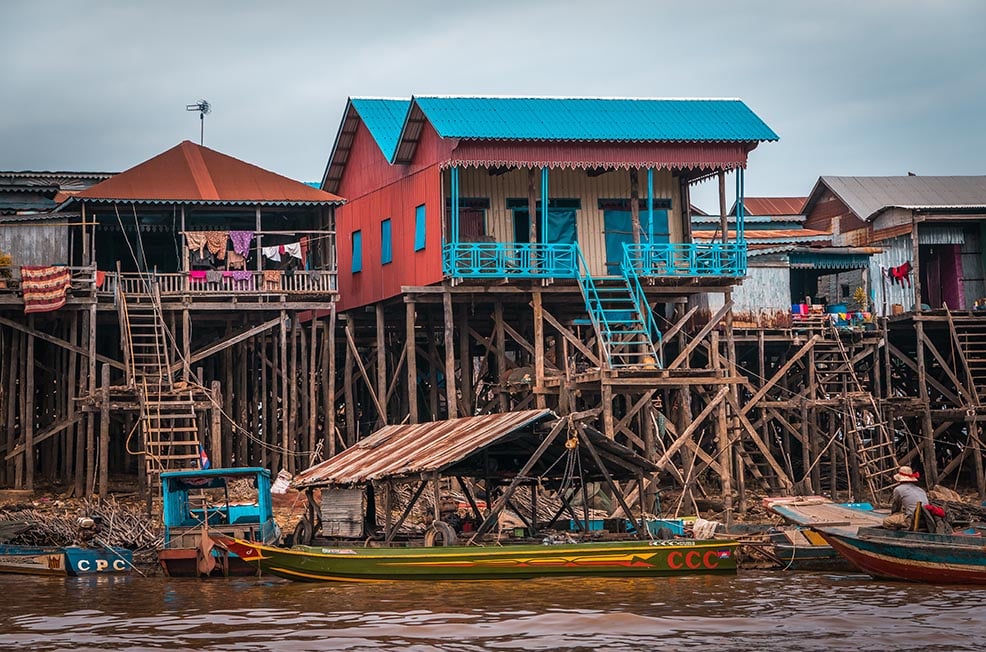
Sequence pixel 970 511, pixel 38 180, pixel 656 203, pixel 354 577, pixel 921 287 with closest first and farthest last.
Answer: pixel 354 577 < pixel 970 511 < pixel 656 203 < pixel 38 180 < pixel 921 287

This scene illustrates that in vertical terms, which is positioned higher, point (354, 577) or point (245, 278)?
point (245, 278)

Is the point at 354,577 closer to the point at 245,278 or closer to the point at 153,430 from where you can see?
the point at 153,430

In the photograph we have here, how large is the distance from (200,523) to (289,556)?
3.69 m

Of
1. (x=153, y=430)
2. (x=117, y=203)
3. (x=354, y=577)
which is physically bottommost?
(x=354, y=577)

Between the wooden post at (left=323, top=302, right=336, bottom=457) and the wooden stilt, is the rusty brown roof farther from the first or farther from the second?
the wooden stilt

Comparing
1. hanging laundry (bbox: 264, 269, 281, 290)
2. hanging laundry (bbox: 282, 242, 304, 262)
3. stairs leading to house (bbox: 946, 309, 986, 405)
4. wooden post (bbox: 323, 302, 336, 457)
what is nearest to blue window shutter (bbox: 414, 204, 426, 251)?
wooden post (bbox: 323, 302, 336, 457)

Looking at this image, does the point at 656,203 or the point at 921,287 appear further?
the point at 921,287

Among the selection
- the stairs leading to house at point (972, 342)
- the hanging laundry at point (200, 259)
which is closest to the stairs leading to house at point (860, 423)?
the stairs leading to house at point (972, 342)

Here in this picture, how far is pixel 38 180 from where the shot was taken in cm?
4116

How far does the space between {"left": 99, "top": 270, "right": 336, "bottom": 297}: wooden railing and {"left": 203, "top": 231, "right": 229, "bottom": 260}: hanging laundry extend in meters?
0.73

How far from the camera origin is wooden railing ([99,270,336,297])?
1369 inches

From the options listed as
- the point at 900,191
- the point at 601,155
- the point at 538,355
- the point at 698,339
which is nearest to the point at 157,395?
the point at 538,355

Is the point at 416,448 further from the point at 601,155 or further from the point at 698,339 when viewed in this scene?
the point at 601,155

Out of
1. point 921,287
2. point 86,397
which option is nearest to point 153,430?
point 86,397
